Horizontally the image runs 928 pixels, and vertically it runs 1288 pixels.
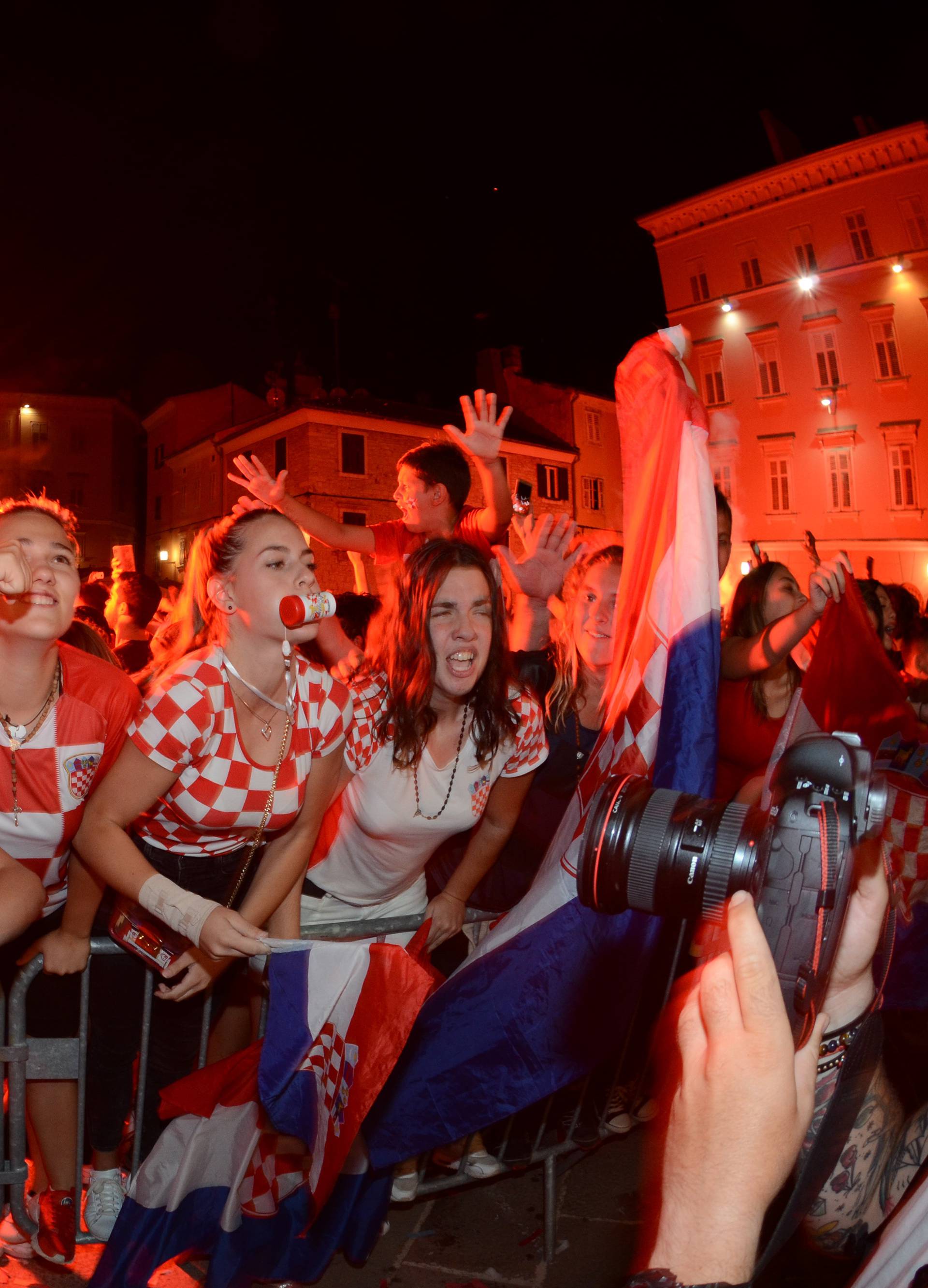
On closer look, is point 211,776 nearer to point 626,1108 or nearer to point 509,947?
point 509,947

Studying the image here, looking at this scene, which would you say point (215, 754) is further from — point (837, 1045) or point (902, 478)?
point (902, 478)

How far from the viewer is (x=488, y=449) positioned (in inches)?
153

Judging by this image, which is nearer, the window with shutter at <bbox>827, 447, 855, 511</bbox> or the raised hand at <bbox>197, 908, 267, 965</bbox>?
the raised hand at <bbox>197, 908, 267, 965</bbox>

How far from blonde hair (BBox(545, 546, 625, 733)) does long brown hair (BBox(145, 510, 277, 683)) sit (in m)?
1.31

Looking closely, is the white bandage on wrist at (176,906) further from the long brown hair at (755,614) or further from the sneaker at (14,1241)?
the long brown hair at (755,614)

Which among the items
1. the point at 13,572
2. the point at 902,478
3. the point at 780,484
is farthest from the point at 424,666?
the point at 780,484

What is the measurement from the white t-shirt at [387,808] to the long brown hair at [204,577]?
562 mm

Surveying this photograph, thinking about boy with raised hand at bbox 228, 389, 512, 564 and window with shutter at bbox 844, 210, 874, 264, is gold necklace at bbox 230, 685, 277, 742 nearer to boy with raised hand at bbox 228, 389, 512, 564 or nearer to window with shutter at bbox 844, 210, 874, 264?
boy with raised hand at bbox 228, 389, 512, 564

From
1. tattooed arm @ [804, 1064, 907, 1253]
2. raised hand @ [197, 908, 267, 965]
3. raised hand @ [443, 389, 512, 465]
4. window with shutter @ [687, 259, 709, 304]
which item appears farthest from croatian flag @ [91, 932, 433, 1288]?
window with shutter @ [687, 259, 709, 304]

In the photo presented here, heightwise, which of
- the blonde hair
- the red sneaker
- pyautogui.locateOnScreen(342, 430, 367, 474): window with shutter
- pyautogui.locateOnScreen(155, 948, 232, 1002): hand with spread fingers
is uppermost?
pyautogui.locateOnScreen(342, 430, 367, 474): window with shutter

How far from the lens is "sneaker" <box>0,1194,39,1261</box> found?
254cm

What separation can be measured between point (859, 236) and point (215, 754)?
29.4m

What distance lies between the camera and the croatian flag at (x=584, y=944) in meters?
2.37

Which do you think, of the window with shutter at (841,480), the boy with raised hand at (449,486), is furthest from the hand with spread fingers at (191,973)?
the window with shutter at (841,480)
